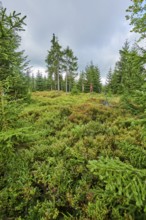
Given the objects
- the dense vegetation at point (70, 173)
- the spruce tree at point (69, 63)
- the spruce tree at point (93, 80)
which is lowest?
the dense vegetation at point (70, 173)

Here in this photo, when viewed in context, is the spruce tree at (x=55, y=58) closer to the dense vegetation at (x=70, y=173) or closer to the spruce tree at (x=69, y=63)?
the spruce tree at (x=69, y=63)

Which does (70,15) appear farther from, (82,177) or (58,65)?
(58,65)

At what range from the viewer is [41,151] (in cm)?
709

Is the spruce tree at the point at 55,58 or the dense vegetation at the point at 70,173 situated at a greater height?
the spruce tree at the point at 55,58

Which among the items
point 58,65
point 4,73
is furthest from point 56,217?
point 58,65

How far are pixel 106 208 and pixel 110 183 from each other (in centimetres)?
279

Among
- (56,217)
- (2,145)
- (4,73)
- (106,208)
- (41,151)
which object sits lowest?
(56,217)

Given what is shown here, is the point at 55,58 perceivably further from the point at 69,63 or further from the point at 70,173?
the point at 70,173

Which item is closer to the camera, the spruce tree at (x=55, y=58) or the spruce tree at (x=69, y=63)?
the spruce tree at (x=55, y=58)

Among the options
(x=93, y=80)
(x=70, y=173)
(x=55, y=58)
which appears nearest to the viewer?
(x=70, y=173)

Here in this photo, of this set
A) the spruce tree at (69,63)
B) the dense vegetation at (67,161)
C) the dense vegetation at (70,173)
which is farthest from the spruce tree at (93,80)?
the dense vegetation at (70,173)

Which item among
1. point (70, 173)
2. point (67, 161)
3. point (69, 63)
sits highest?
point (69, 63)

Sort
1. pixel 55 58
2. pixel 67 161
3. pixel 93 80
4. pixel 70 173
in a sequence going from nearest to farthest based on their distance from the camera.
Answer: pixel 70 173
pixel 67 161
pixel 55 58
pixel 93 80

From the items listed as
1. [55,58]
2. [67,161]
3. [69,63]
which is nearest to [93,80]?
[69,63]
